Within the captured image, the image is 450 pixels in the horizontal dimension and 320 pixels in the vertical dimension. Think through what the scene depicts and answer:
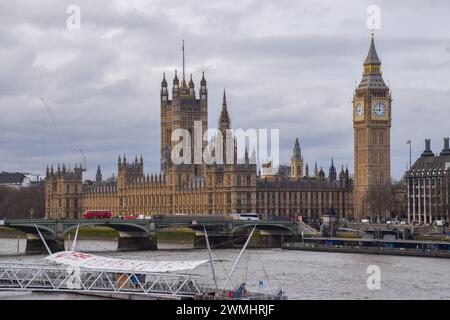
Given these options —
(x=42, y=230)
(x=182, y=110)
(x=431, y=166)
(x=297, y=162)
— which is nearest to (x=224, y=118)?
(x=182, y=110)

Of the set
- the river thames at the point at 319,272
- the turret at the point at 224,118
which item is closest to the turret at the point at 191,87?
the turret at the point at 224,118

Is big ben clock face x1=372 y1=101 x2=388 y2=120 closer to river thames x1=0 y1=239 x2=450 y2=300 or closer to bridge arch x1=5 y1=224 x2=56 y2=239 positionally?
river thames x1=0 y1=239 x2=450 y2=300

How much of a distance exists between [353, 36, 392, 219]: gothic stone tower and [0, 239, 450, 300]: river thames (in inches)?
1370

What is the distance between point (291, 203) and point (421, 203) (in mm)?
19034

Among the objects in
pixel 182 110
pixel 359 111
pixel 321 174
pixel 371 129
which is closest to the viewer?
pixel 371 129

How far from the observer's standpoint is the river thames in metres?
54.3

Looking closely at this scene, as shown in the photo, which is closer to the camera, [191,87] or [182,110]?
[182,110]

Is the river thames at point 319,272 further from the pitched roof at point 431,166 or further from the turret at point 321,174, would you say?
the turret at point 321,174

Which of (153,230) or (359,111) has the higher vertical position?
(359,111)

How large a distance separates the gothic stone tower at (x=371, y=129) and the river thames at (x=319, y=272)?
34.8 metres

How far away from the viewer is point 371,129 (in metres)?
124

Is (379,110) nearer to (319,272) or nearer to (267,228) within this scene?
(267,228)

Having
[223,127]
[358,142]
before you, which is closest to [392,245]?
[358,142]

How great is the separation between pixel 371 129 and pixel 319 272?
58.8 meters
